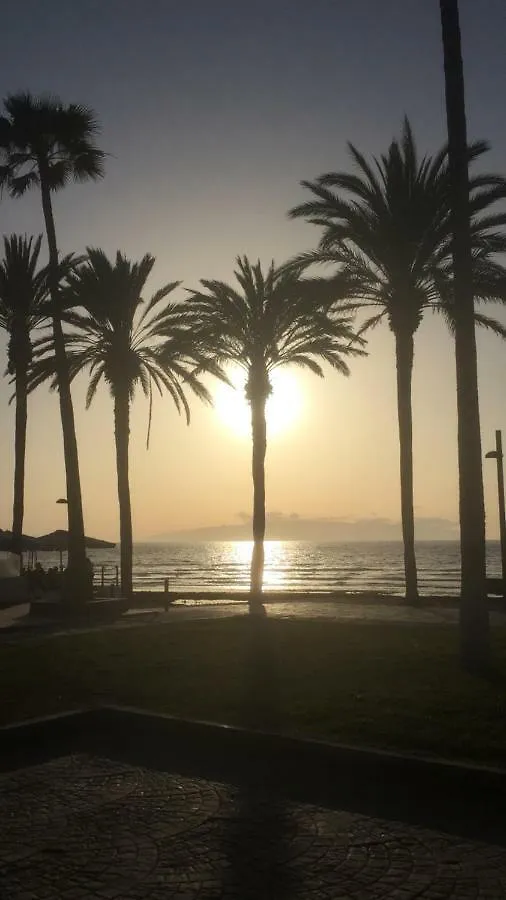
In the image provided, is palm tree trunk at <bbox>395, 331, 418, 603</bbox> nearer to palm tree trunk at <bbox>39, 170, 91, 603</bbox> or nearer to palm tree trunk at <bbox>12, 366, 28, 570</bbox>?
palm tree trunk at <bbox>39, 170, 91, 603</bbox>

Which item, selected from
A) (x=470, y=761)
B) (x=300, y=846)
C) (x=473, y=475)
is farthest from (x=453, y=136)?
(x=300, y=846)

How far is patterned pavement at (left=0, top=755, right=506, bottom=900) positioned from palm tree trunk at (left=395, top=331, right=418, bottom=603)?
1903 cm

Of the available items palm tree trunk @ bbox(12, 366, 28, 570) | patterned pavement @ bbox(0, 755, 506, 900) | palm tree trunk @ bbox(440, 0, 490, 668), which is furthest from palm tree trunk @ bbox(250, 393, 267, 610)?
patterned pavement @ bbox(0, 755, 506, 900)

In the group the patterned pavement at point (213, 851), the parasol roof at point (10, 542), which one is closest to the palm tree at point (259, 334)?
the parasol roof at point (10, 542)

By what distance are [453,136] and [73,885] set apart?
40.5ft

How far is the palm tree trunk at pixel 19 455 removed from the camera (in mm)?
31859

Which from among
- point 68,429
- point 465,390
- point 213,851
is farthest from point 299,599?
point 213,851

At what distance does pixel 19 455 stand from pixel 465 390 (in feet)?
77.8

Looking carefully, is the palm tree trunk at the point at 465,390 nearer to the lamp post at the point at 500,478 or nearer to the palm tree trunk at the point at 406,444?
the palm tree trunk at the point at 406,444

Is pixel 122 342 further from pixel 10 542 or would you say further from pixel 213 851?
pixel 213 851

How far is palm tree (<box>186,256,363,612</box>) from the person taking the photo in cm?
2866

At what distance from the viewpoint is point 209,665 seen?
1183cm

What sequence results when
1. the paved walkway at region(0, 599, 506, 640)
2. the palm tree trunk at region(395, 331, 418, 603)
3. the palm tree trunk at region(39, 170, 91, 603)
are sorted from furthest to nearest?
the palm tree trunk at region(39, 170, 91, 603)
the palm tree trunk at region(395, 331, 418, 603)
the paved walkway at region(0, 599, 506, 640)

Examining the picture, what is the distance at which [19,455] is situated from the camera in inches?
1283
